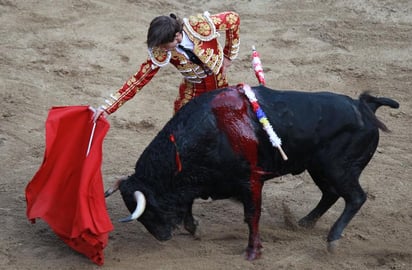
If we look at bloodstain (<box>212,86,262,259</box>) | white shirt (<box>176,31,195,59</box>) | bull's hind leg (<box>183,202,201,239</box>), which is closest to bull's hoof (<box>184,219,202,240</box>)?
Answer: bull's hind leg (<box>183,202,201,239</box>)

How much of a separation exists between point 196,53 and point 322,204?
5.17 ft

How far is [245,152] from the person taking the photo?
562 centimetres

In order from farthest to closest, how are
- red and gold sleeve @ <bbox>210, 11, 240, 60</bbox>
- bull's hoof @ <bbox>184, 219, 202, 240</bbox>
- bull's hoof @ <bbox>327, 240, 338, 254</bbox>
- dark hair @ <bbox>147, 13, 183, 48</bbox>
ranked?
bull's hoof @ <bbox>184, 219, 202, 240</bbox> < red and gold sleeve @ <bbox>210, 11, 240, 60</bbox> < bull's hoof @ <bbox>327, 240, 338, 254</bbox> < dark hair @ <bbox>147, 13, 183, 48</bbox>

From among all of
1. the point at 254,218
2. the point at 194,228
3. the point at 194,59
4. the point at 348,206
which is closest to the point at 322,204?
the point at 348,206

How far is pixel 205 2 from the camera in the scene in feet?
36.8

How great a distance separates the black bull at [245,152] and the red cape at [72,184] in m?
0.26

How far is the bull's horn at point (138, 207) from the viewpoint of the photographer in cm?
542

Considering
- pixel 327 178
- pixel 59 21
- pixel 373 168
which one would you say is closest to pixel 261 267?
pixel 327 178

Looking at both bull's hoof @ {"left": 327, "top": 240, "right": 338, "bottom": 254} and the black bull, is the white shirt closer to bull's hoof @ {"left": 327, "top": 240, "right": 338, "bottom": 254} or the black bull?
the black bull

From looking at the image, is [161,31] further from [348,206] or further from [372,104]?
[348,206]

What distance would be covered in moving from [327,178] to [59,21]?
5495 mm

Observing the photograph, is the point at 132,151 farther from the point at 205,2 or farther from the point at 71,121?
the point at 205,2

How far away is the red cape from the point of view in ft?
18.6

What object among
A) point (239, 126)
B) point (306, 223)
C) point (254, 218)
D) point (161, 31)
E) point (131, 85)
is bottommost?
point (306, 223)
